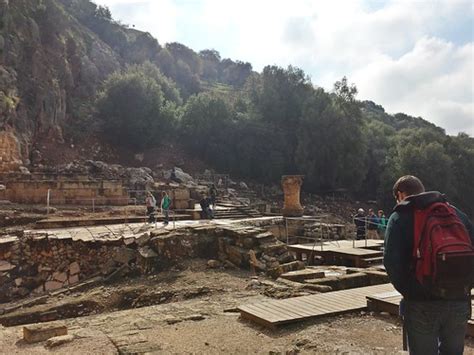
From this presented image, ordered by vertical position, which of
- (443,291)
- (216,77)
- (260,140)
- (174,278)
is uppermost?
(216,77)

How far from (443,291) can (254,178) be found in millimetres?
35241

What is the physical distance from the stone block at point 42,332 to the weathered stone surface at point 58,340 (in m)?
0.15

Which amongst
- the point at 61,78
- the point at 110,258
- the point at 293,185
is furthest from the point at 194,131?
the point at 110,258

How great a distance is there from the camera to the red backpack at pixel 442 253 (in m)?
2.88

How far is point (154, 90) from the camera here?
1519 inches

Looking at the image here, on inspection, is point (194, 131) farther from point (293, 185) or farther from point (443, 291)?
point (443, 291)

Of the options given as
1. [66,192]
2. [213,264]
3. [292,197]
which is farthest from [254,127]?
[213,264]

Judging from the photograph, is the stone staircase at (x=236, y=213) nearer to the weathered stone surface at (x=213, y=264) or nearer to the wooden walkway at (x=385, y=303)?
the weathered stone surface at (x=213, y=264)

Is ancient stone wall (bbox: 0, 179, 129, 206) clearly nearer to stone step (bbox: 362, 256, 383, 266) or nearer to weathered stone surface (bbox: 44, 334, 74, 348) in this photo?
A: stone step (bbox: 362, 256, 383, 266)

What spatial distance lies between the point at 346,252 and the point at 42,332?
26.6ft

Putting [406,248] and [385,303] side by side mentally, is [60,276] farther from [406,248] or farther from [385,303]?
[406,248]

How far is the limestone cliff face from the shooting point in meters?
26.6

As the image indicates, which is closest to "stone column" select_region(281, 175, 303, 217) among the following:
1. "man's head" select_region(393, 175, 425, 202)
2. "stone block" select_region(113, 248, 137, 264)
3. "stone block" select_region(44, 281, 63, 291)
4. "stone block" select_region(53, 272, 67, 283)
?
"stone block" select_region(113, 248, 137, 264)

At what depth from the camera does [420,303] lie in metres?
3.09
